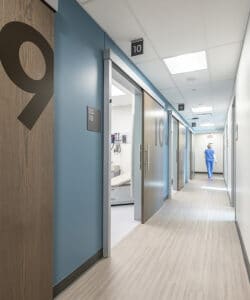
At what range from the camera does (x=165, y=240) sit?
3141mm

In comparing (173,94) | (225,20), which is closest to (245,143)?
(225,20)

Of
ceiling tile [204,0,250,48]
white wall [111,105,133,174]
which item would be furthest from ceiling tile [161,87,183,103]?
ceiling tile [204,0,250,48]

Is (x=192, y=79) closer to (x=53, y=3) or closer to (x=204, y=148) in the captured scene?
(x=53, y=3)

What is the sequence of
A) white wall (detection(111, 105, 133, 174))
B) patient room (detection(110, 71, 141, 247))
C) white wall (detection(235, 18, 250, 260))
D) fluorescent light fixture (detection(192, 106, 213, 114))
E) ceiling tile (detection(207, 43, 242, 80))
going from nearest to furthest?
white wall (detection(235, 18, 250, 260)) → ceiling tile (detection(207, 43, 242, 80)) → patient room (detection(110, 71, 141, 247)) → white wall (detection(111, 105, 133, 174)) → fluorescent light fixture (detection(192, 106, 213, 114))

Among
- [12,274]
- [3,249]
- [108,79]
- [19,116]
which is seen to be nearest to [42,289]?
[12,274]

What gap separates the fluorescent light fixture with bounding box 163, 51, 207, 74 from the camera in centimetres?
335

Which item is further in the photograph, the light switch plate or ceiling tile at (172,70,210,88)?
ceiling tile at (172,70,210,88)

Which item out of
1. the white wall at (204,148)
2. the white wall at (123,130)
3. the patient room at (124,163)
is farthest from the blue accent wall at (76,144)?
the white wall at (204,148)

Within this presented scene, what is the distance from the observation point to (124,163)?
6.80 meters

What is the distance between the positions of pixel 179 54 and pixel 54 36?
6.72 ft

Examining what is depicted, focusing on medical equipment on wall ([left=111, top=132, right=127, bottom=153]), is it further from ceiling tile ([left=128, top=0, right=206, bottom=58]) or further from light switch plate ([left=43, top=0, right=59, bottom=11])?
light switch plate ([left=43, top=0, right=59, bottom=11])

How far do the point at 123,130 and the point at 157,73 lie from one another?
9.99 feet

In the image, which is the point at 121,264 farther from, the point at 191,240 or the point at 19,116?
the point at 19,116

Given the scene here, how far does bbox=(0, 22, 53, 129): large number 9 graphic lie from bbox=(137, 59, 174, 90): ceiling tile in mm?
2260
